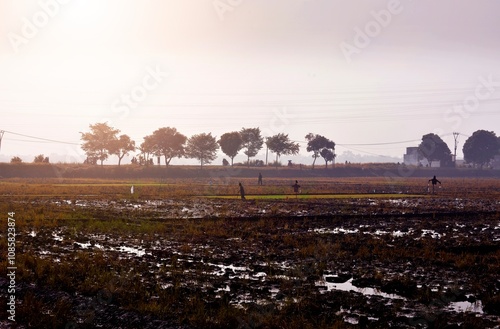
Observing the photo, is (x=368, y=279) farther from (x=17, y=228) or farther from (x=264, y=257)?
(x=17, y=228)

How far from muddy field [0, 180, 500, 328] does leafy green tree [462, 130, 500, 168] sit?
493ft

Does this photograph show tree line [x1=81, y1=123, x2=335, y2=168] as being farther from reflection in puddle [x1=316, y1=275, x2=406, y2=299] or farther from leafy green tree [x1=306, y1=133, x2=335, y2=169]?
reflection in puddle [x1=316, y1=275, x2=406, y2=299]

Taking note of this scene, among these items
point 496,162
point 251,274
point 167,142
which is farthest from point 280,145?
point 251,274

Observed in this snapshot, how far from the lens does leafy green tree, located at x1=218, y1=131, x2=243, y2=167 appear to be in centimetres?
15712

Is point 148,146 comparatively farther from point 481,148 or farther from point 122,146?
point 481,148

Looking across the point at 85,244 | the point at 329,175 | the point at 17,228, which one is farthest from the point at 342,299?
the point at 329,175

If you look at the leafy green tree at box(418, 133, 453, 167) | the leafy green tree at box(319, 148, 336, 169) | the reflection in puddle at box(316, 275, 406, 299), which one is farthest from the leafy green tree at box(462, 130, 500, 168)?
the reflection in puddle at box(316, 275, 406, 299)

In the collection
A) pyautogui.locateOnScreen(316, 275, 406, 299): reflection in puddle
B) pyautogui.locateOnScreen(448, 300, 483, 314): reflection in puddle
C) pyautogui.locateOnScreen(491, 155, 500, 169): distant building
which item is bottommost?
pyautogui.locateOnScreen(448, 300, 483, 314): reflection in puddle

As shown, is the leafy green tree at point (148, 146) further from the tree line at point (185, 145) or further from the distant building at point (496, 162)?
the distant building at point (496, 162)

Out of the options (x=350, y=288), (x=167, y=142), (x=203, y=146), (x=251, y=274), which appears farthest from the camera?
(x=203, y=146)

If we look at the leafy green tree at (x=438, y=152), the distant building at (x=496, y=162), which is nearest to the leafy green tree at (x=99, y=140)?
the leafy green tree at (x=438, y=152)

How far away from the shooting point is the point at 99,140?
148 metres

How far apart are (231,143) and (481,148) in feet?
272

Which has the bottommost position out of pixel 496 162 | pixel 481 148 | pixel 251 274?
pixel 251 274
